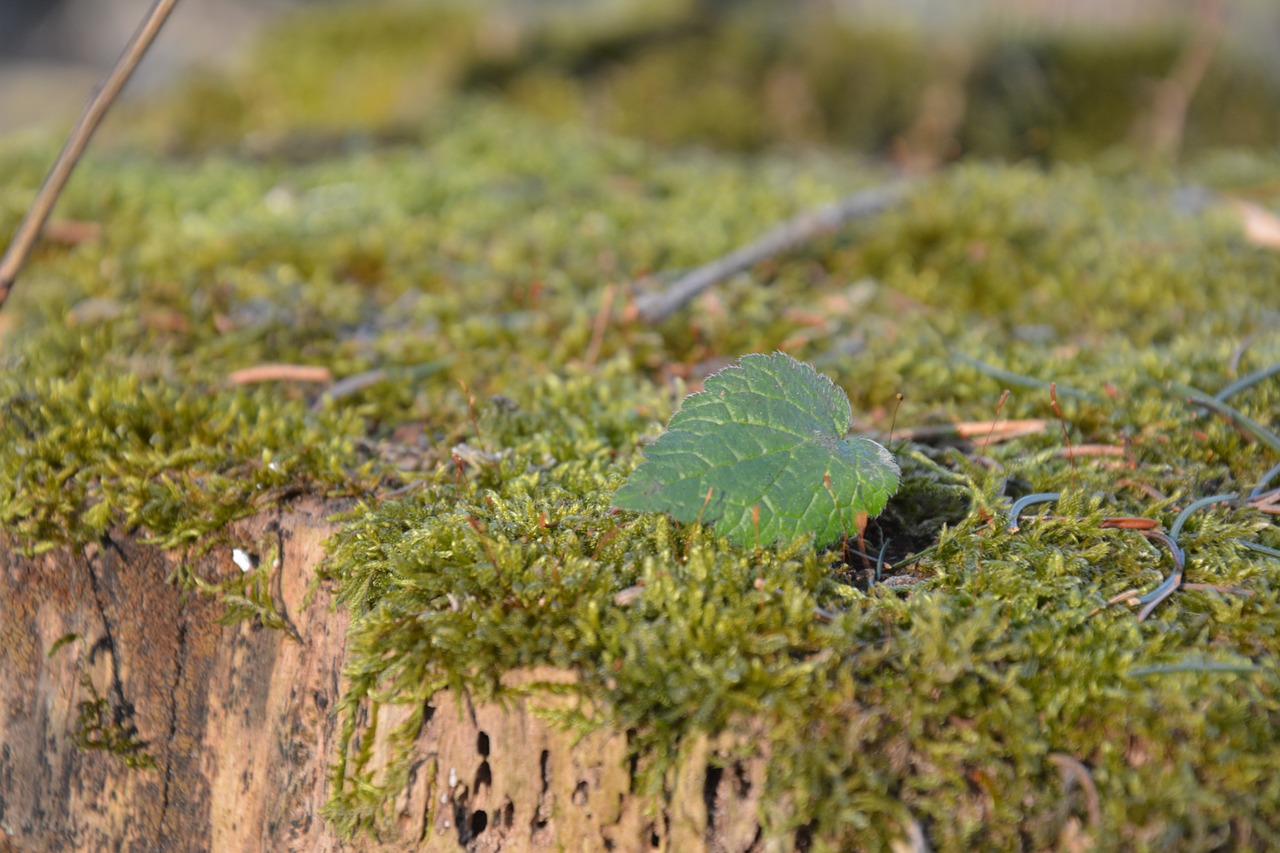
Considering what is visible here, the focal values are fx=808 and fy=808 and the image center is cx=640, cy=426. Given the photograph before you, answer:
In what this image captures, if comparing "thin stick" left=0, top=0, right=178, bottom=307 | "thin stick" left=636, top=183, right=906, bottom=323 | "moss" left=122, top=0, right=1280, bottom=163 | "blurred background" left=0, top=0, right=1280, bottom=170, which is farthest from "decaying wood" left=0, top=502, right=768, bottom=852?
"moss" left=122, top=0, right=1280, bottom=163

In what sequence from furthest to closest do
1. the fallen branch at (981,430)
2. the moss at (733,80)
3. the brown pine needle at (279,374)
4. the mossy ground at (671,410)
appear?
the moss at (733,80), the brown pine needle at (279,374), the fallen branch at (981,430), the mossy ground at (671,410)

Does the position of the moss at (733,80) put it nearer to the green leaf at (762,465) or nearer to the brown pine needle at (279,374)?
the brown pine needle at (279,374)

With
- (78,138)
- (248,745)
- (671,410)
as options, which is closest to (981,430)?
(671,410)

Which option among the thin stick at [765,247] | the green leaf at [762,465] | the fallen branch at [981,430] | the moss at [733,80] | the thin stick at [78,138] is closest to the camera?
the green leaf at [762,465]

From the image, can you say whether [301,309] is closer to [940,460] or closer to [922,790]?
[940,460]

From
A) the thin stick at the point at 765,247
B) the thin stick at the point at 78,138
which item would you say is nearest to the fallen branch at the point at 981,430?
the thin stick at the point at 765,247

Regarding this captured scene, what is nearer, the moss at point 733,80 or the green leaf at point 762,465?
the green leaf at point 762,465

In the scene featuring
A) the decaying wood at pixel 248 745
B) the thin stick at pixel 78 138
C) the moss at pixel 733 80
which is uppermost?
the moss at pixel 733 80

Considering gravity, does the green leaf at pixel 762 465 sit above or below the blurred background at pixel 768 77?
below
